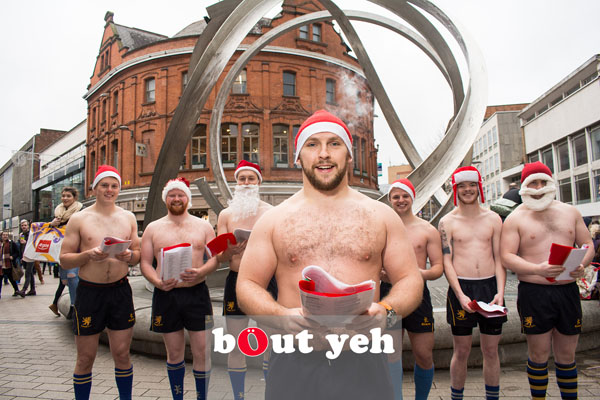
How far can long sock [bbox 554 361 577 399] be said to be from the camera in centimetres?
307

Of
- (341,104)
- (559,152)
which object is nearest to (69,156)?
(341,104)

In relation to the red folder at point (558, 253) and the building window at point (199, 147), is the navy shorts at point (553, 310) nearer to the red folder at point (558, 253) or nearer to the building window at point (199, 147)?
the red folder at point (558, 253)

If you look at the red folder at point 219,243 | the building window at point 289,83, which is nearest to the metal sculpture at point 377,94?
the red folder at point 219,243

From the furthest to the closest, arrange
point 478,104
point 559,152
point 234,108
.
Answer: point 559,152 < point 234,108 < point 478,104

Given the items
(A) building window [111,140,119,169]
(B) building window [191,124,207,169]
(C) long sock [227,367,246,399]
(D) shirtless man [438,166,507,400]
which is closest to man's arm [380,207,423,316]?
(D) shirtless man [438,166,507,400]

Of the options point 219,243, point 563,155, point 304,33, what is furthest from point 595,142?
point 219,243

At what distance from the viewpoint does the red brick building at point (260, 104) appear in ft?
74.5

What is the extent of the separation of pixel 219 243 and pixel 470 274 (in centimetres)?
235

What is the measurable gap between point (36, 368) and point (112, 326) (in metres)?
2.27

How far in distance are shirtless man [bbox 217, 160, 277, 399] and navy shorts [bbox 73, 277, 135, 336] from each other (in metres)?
0.89

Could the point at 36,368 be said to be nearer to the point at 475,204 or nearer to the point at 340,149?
the point at 340,149

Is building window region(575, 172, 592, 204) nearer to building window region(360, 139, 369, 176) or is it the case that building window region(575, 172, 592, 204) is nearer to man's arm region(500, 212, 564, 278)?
building window region(360, 139, 369, 176)

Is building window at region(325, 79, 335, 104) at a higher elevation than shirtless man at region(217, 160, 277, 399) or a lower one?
higher

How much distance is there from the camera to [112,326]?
10.9 ft
